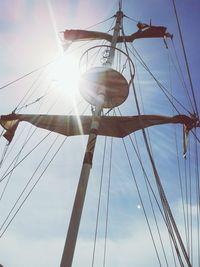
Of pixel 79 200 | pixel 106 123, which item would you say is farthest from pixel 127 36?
pixel 79 200

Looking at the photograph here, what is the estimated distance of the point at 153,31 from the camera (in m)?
17.7

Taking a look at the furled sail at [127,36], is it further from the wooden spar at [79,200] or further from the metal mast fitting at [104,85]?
the wooden spar at [79,200]

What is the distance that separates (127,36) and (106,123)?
7.75 metres

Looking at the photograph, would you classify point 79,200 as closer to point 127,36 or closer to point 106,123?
point 106,123

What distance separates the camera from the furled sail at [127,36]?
17.6 metres

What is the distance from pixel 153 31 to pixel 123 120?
777 centimetres

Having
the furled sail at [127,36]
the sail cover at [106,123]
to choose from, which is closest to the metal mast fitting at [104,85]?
the sail cover at [106,123]

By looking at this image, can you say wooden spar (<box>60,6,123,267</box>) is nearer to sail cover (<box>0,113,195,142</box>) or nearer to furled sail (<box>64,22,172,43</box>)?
sail cover (<box>0,113,195,142</box>)

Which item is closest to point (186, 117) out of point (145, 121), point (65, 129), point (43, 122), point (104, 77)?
point (145, 121)

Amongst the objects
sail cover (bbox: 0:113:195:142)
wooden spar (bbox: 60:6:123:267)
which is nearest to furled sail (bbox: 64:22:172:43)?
sail cover (bbox: 0:113:195:142)

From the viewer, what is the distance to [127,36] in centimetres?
1797

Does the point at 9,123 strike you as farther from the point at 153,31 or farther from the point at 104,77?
the point at 153,31

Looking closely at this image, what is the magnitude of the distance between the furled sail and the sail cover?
6784mm

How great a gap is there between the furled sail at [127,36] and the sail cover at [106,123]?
267 inches
